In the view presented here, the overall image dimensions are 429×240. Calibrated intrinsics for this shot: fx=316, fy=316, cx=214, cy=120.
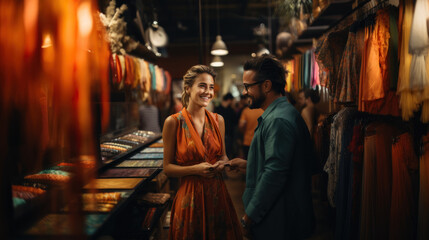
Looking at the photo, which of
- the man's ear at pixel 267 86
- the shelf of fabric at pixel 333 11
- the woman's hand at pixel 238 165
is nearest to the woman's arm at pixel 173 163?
the woman's hand at pixel 238 165

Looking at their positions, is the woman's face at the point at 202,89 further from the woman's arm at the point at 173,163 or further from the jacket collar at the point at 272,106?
the jacket collar at the point at 272,106

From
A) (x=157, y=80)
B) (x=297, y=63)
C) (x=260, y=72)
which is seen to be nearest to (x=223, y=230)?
(x=260, y=72)

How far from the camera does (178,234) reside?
2.26m

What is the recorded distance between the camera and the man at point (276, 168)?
5.92 feet

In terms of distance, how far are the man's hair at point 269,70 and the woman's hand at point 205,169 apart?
2.26ft

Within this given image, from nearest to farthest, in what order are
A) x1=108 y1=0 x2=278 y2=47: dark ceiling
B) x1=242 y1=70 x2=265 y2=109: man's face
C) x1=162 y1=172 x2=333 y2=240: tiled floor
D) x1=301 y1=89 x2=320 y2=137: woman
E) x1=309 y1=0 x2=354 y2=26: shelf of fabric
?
1. x1=242 y1=70 x2=265 y2=109: man's face
2. x1=309 y1=0 x2=354 y2=26: shelf of fabric
3. x1=162 y1=172 x2=333 y2=240: tiled floor
4. x1=301 y1=89 x2=320 y2=137: woman
5. x1=108 y1=0 x2=278 y2=47: dark ceiling

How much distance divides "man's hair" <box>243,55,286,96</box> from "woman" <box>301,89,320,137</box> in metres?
3.35

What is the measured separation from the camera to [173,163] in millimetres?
2391

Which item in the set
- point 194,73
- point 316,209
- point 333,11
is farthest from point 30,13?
point 316,209

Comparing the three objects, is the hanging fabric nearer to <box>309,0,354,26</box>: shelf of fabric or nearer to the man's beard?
the man's beard

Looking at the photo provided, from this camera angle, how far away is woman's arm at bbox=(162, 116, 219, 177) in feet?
7.39

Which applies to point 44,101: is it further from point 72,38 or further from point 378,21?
point 378,21

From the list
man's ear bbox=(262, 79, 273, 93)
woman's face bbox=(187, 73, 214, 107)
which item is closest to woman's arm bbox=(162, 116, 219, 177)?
woman's face bbox=(187, 73, 214, 107)

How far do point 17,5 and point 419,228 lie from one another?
2819mm
